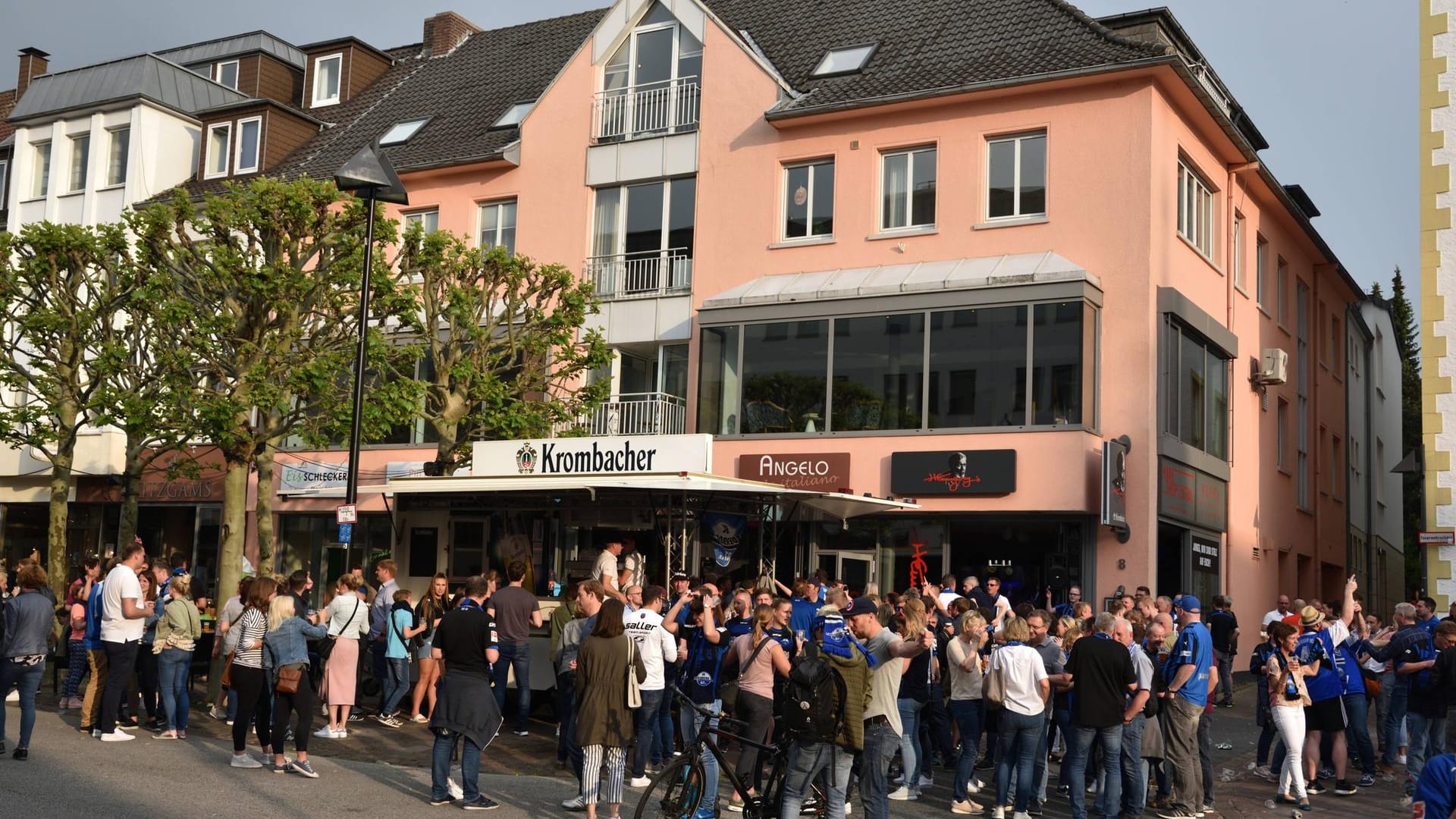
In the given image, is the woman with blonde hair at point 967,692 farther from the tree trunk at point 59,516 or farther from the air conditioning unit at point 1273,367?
the tree trunk at point 59,516

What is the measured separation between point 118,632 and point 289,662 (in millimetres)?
2685

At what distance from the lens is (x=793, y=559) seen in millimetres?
24156

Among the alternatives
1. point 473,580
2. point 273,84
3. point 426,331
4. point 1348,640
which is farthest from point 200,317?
point 273,84

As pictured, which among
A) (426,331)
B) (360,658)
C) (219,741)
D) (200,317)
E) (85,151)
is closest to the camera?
(219,741)

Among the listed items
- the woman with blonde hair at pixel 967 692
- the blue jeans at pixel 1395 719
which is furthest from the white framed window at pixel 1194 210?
the woman with blonde hair at pixel 967 692

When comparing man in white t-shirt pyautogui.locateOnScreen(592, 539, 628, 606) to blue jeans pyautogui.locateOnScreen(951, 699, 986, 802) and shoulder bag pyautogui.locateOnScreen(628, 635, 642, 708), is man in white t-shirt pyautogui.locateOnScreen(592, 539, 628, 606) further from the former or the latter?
blue jeans pyautogui.locateOnScreen(951, 699, 986, 802)

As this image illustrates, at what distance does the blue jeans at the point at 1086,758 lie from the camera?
11312 millimetres

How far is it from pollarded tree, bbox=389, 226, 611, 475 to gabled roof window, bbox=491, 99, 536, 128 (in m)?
5.92

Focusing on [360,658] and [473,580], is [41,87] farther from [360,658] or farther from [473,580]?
[473,580]

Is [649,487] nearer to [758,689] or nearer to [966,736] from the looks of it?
[966,736]

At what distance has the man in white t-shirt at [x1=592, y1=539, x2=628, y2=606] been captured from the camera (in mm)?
15016

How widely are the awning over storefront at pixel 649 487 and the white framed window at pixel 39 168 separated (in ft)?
70.7

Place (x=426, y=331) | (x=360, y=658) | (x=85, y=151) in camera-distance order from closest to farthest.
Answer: (x=360, y=658)
(x=426, y=331)
(x=85, y=151)

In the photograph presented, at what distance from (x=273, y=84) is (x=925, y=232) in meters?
21.2
